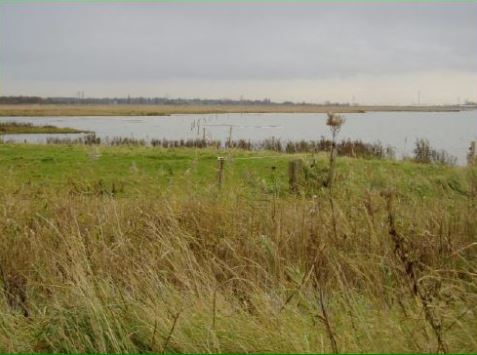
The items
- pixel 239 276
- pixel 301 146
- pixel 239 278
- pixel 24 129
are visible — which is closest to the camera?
pixel 239 278

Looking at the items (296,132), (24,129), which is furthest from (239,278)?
(24,129)

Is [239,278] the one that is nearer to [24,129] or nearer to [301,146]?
[301,146]

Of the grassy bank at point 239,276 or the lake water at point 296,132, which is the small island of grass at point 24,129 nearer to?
the lake water at point 296,132

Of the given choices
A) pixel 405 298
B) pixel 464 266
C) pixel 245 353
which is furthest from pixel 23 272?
pixel 464 266

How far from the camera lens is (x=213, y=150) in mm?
20641

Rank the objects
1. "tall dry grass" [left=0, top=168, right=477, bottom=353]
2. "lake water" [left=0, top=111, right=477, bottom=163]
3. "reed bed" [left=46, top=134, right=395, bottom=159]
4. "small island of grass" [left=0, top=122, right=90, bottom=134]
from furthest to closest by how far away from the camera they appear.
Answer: "small island of grass" [left=0, top=122, right=90, bottom=134]
"lake water" [left=0, top=111, right=477, bottom=163]
"reed bed" [left=46, top=134, right=395, bottom=159]
"tall dry grass" [left=0, top=168, right=477, bottom=353]

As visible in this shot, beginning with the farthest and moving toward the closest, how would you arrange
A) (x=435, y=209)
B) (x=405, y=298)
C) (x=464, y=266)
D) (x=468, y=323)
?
(x=435, y=209) → (x=464, y=266) → (x=405, y=298) → (x=468, y=323)

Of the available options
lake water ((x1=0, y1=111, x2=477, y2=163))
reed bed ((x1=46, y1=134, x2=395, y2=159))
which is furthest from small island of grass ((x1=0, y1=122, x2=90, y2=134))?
reed bed ((x1=46, y1=134, x2=395, y2=159))

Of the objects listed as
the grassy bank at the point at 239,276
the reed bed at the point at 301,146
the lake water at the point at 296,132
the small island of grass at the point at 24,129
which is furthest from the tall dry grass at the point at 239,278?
the small island of grass at the point at 24,129

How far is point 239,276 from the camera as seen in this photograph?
4.68 metres

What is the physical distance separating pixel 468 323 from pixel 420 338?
1.58 ft

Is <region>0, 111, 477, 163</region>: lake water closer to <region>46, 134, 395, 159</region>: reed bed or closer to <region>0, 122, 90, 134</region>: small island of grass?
<region>46, 134, 395, 159</region>: reed bed

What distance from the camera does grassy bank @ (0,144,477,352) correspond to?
322 centimetres

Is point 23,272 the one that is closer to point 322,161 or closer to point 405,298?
point 405,298
